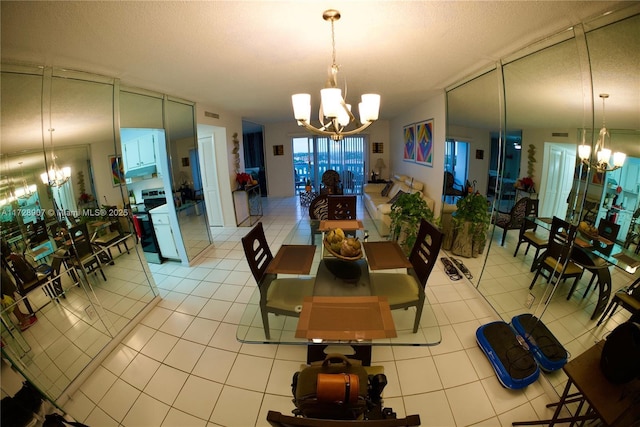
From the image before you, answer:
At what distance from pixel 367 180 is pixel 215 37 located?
6.29 meters

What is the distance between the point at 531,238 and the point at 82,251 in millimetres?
3800

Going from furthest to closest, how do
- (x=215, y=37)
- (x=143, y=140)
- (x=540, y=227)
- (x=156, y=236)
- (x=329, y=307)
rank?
1. (x=156, y=236)
2. (x=143, y=140)
3. (x=540, y=227)
4. (x=215, y=37)
5. (x=329, y=307)

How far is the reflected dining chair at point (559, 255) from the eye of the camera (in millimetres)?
1598

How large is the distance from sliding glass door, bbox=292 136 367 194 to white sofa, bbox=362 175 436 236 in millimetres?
1205

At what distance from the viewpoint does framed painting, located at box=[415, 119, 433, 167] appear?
405 cm

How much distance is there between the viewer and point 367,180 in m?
7.42

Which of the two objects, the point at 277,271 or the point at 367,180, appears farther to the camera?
the point at 367,180

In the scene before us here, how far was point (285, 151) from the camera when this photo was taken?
23.8ft

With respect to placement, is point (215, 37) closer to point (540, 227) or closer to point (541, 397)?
point (540, 227)

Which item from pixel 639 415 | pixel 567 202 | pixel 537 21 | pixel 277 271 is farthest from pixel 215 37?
pixel 639 415

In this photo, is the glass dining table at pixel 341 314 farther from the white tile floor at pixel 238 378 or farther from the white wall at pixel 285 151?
the white wall at pixel 285 151

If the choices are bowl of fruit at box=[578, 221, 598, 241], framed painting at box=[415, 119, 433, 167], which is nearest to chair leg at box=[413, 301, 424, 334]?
bowl of fruit at box=[578, 221, 598, 241]

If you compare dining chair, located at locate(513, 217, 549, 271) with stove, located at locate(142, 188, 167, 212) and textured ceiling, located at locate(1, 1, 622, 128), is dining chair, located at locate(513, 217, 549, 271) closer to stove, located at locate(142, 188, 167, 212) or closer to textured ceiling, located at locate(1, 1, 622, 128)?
textured ceiling, located at locate(1, 1, 622, 128)

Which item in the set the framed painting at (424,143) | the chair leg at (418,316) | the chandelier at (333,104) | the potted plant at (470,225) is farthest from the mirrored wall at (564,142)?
the framed painting at (424,143)
